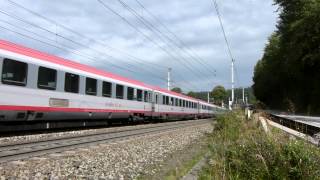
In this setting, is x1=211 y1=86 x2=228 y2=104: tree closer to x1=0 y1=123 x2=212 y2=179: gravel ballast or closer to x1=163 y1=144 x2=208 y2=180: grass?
x1=0 y1=123 x2=212 y2=179: gravel ballast

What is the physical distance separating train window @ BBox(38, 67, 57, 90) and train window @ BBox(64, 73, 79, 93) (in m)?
1.02

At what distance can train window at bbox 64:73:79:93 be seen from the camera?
18656 millimetres

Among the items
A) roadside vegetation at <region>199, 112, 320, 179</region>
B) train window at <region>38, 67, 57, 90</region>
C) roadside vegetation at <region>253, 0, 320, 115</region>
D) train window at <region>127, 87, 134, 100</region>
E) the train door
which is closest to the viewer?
roadside vegetation at <region>199, 112, 320, 179</region>

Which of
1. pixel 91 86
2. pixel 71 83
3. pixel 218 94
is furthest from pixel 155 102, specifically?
pixel 218 94

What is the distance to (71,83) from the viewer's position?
1917cm

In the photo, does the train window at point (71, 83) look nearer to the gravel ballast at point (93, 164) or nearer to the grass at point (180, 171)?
the gravel ballast at point (93, 164)

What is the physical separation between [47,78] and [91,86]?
457cm

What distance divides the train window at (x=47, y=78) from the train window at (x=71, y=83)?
3.33 feet

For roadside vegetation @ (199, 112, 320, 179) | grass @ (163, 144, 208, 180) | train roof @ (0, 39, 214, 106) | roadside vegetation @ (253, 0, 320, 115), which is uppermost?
roadside vegetation @ (253, 0, 320, 115)

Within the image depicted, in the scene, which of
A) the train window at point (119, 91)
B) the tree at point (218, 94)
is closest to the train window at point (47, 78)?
the train window at point (119, 91)

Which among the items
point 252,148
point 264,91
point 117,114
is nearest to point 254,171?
point 252,148

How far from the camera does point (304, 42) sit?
45.6m

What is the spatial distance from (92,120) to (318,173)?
1761cm

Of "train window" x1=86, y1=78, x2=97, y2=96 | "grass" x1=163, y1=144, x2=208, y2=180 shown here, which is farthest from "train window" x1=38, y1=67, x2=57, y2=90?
"grass" x1=163, y1=144, x2=208, y2=180
